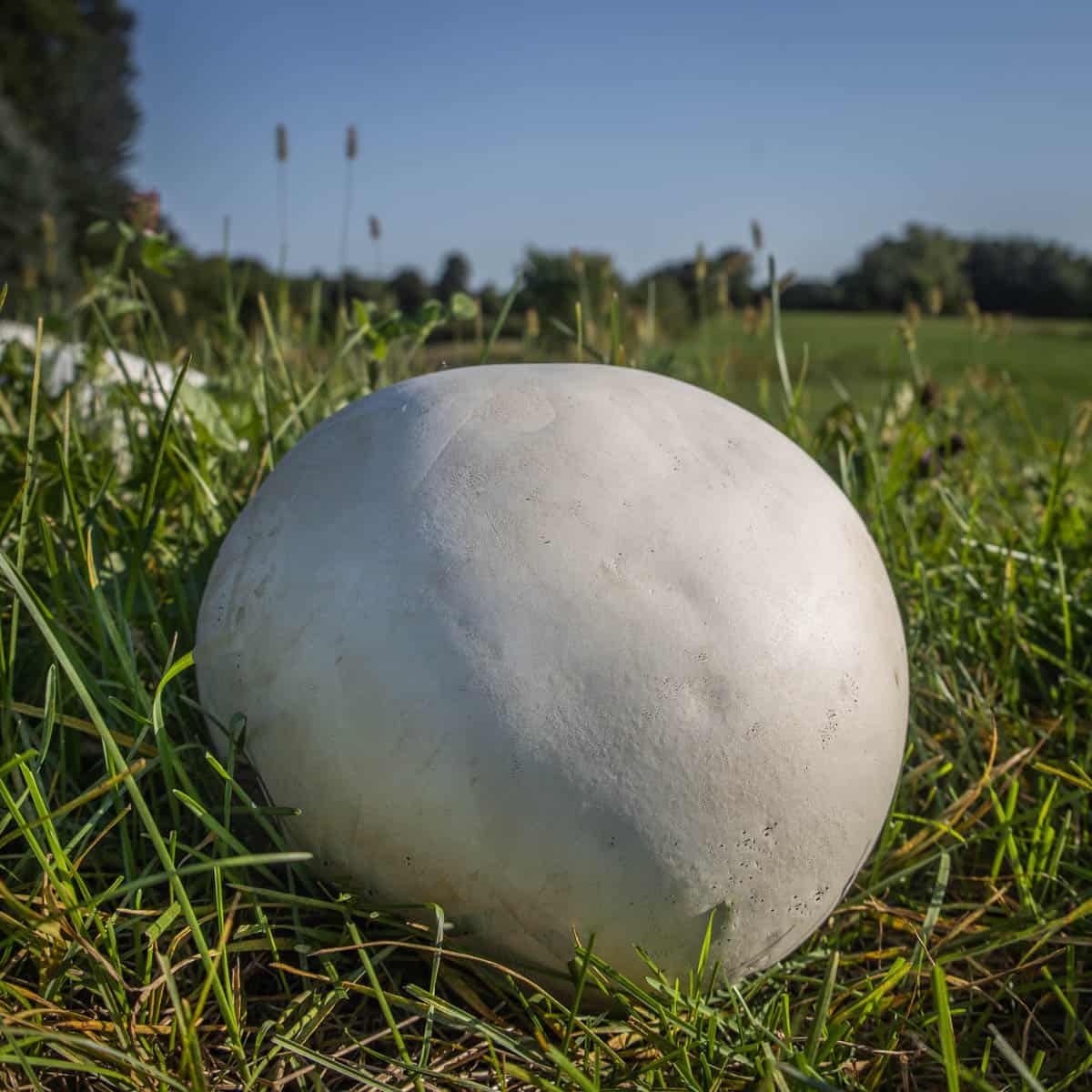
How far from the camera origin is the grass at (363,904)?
124 centimetres

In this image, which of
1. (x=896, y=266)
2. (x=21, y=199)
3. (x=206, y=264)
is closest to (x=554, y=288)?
(x=206, y=264)

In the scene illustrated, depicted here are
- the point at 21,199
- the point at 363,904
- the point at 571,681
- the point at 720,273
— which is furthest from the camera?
the point at 21,199

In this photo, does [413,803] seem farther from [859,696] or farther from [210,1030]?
[859,696]

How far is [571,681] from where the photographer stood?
1204 millimetres

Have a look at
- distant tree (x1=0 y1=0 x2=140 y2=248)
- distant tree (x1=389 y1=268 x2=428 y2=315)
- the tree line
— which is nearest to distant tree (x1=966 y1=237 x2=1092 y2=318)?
the tree line

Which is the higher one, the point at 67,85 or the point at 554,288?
the point at 67,85

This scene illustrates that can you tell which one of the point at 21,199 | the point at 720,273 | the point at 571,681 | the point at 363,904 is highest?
the point at 21,199

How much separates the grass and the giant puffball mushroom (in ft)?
0.28

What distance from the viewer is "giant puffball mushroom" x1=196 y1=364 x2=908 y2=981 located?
3.97 feet

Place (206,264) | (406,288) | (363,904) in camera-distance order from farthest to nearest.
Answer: (206,264) < (406,288) < (363,904)

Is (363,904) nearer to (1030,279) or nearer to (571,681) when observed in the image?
(571,681)

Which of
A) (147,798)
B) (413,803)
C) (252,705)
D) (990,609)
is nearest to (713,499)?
(413,803)

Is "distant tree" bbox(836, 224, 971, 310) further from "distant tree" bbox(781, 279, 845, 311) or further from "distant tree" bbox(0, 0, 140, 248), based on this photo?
"distant tree" bbox(0, 0, 140, 248)

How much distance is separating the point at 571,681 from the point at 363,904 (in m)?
0.45
